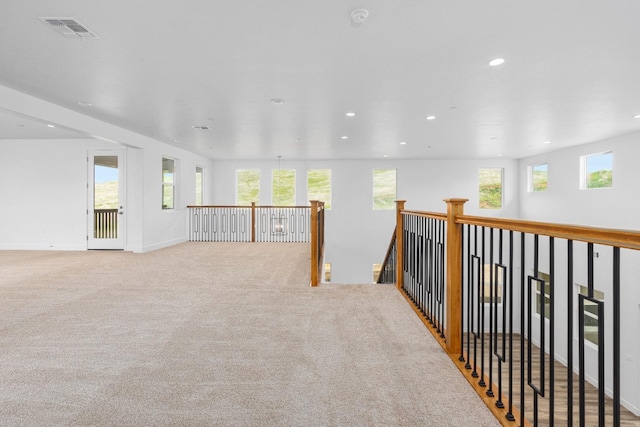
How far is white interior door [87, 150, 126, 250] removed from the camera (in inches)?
297

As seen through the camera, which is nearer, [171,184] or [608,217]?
[608,217]

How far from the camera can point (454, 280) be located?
95.7 inches

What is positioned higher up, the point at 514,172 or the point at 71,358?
the point at 514,172

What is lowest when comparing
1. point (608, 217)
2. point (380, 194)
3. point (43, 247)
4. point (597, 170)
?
point (43, 247)

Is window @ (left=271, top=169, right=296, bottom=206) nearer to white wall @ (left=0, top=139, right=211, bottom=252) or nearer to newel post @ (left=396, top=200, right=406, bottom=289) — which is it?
white wall @ (left=0, top=139, right=211, bottom=252)

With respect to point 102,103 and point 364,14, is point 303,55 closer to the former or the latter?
point 364,14

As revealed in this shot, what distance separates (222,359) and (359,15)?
8.57 ft

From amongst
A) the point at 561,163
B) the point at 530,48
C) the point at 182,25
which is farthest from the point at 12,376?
the point at 561,163

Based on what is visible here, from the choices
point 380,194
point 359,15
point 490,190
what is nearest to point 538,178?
point 490,190

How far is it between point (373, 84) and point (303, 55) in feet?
3.66

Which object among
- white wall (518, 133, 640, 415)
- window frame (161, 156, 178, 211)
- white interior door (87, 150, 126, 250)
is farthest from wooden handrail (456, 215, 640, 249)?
window frame (161, 156, 178, 211)

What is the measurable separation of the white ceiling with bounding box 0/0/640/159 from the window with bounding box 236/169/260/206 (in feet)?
15.9

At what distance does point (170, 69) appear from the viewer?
3674mm

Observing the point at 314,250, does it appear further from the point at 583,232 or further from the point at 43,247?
the point at 43,247
